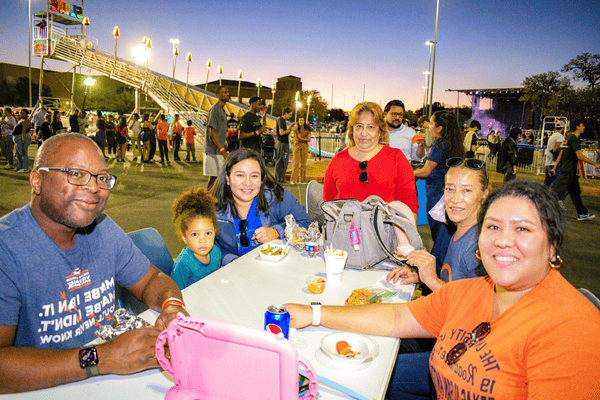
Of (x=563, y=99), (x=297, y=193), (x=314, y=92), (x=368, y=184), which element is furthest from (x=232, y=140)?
(x=314, y=92)

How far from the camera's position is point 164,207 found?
796 centimetres

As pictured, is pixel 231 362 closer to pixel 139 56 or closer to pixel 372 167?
pixel 372 167

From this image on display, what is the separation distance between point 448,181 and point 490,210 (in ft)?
4.49

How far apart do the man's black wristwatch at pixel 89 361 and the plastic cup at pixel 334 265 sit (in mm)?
1370

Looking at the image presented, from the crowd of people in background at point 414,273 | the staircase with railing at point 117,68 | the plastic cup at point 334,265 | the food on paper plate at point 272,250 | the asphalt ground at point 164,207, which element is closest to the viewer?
the crowd of people in background at point 414,273

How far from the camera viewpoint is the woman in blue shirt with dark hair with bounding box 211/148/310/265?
3.28 m

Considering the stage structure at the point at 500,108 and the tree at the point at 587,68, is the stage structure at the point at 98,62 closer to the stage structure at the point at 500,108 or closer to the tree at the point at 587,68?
the tree at the point at 587,68

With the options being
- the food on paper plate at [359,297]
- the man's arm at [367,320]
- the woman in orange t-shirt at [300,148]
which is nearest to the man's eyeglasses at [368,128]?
the food on paper plate at [359,297]

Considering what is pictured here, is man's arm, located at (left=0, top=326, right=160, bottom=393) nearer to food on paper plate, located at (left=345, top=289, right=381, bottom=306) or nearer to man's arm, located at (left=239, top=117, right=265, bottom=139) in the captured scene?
food on paper plate, located at (left=345, top=289, right=381, bottom=306)

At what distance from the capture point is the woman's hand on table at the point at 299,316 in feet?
5.89

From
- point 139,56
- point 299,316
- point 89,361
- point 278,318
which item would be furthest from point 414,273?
point 139,56

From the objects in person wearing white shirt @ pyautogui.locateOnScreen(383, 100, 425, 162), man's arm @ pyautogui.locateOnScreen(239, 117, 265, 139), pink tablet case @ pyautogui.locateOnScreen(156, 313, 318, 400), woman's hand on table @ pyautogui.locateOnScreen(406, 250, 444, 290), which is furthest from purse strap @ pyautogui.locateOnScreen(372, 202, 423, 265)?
man's arm @ pyautogui.locateOnScreen(239, 117, 265, 139)

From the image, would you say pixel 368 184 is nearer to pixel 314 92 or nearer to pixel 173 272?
pixel 173 272

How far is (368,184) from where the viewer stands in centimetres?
357
